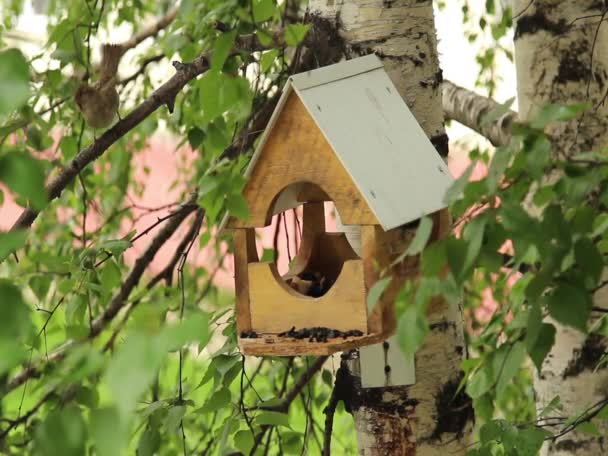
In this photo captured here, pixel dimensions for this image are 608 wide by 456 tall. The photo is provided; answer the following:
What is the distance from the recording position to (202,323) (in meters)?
0.50

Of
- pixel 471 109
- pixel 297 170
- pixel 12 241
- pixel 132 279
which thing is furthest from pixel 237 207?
pixel 471 109

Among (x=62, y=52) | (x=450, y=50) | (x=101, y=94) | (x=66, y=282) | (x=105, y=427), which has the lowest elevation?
(x=105, y=427)

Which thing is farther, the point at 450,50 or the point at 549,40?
the point at 450,50

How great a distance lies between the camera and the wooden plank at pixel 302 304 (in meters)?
1.15

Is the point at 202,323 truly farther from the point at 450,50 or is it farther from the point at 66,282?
the point at 450,50

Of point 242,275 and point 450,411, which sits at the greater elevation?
point 242,275

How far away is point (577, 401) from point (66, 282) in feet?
2.68

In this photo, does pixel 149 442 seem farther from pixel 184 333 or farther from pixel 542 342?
pixel 184 333

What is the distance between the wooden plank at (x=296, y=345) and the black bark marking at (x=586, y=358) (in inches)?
23.2

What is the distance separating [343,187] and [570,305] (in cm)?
41

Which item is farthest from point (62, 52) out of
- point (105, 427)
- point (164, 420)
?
point (105, 427)

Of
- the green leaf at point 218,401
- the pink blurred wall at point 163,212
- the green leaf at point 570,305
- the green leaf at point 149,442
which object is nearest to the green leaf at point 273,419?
the green leaf at point 218,401

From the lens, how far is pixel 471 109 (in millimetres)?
1943

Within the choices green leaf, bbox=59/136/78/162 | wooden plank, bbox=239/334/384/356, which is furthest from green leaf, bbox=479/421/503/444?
green leaf, bbox=59/136/78/162
